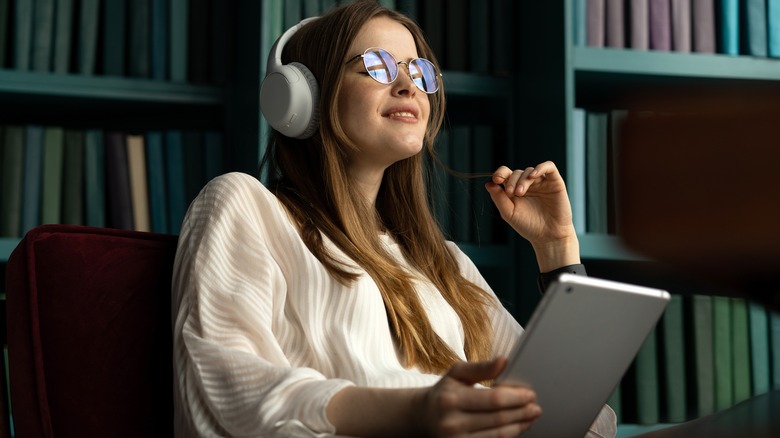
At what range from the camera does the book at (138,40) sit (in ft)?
6.85

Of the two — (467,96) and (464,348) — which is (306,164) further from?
(467,96)

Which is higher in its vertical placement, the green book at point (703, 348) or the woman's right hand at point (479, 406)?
the woman's right hand at point (479, 406)

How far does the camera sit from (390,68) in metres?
1.34

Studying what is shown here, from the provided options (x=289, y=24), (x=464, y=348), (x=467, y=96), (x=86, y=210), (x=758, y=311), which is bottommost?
(x=464, y=348)

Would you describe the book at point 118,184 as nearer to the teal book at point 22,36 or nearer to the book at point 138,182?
the book at point 138,182

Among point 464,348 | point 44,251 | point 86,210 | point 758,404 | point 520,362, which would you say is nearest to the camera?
point 758,404

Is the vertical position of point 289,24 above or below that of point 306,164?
above

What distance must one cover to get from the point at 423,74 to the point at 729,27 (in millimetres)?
1105

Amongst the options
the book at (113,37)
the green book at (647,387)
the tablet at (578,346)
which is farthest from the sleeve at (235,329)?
the green book at (647,387)

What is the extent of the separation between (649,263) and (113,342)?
700 mm

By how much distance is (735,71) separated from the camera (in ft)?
6.81

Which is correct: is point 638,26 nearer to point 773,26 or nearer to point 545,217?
point 773,26

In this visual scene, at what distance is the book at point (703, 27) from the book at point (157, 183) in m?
1.36

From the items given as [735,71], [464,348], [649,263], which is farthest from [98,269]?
[735,71]
